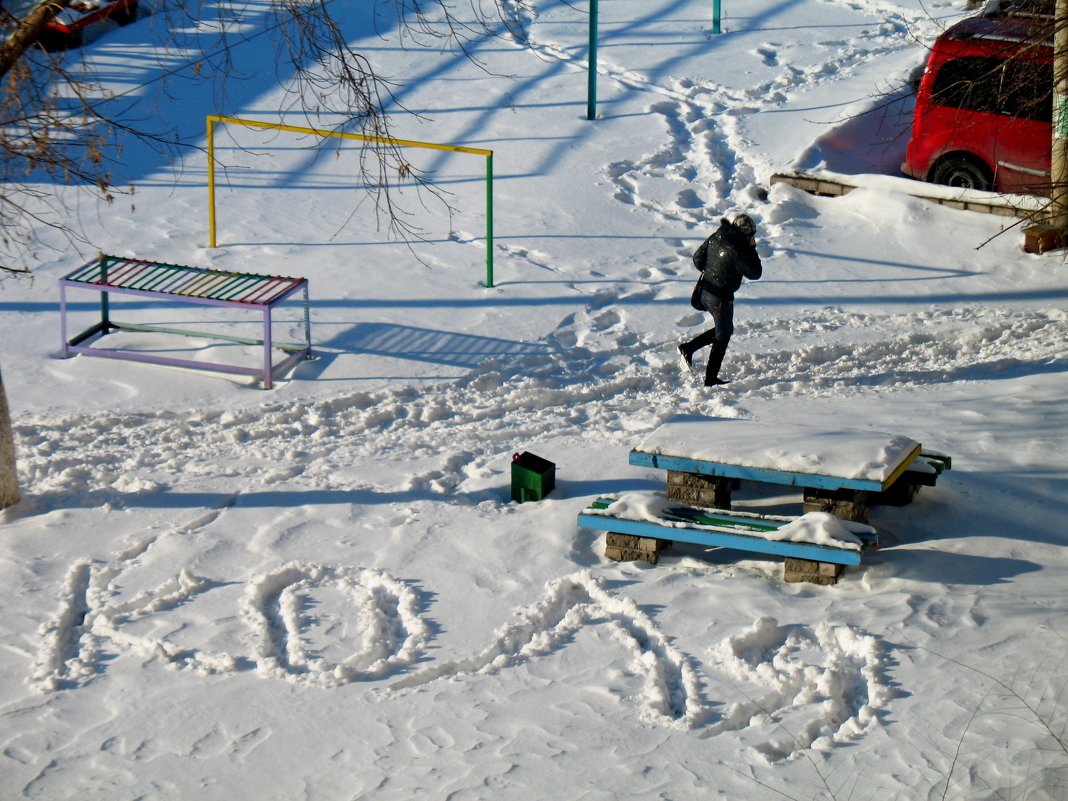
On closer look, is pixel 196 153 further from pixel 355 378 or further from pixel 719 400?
pixel 719 400

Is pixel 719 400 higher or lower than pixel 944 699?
higher

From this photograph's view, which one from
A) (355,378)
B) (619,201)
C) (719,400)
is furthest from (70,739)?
(619,201)

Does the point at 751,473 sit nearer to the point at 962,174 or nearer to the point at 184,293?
the point at 184,293

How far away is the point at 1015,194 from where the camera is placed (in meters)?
11.4

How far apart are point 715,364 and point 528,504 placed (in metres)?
2.23

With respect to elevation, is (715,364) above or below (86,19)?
below

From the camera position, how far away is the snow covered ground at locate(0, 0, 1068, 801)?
540 cm

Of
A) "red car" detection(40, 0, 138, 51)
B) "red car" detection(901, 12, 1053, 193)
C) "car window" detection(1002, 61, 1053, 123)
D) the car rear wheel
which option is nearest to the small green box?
"car window" detection(1002, 61, 1053, 123)

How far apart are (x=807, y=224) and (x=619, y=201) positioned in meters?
1.69

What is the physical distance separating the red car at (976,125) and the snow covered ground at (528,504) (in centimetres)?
62

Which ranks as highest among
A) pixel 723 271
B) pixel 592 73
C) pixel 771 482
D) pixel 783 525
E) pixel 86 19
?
pixel 86 19

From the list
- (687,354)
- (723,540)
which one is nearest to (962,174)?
(687,354)

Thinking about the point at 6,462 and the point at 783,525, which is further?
the point at 6,462

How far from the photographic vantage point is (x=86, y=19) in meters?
15.4
